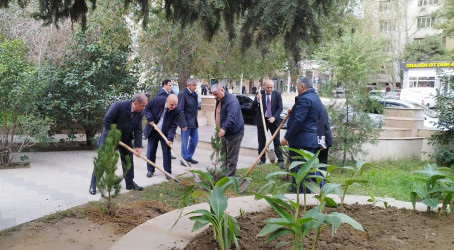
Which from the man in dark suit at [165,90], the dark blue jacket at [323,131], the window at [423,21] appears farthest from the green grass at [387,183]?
the window at [423,21]

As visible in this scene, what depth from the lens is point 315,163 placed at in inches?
128

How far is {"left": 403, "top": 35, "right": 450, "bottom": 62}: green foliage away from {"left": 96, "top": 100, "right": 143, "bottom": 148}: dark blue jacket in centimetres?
4037

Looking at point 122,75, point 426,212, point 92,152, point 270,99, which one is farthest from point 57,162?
point 426,212

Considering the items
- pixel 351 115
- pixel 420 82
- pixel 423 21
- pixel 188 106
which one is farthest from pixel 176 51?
pixel 423 21

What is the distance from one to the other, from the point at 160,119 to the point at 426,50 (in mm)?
39475

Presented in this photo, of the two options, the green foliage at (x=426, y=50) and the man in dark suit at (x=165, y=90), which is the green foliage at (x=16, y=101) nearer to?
the man in dark suit at (x=165, y=90)

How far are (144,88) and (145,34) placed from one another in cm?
211

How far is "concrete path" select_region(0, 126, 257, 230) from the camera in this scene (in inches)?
226

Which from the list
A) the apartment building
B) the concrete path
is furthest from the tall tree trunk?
the apartment building

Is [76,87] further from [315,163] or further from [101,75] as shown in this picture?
[315,163]

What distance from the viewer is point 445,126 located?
33.5 ft

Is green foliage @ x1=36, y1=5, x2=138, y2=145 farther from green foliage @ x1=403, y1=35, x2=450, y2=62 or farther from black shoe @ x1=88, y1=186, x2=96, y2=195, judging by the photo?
green foliage @ x1=403, y1=35, x2=450, y2=62

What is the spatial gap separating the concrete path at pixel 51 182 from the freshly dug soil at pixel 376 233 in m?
3.20

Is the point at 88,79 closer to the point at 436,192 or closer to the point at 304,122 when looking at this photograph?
the point at 304,122
